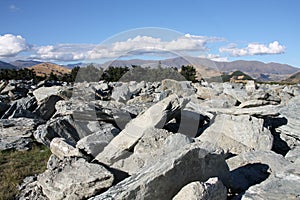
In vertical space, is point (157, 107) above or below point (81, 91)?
above

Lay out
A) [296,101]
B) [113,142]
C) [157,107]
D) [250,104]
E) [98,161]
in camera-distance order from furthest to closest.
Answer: [296,101] < [250,104] < [157,107] < [113,142] < [98,161]

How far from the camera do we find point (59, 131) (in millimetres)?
10125

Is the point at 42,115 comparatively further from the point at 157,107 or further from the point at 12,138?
the point at 157,107

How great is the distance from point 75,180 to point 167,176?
1.79 meters

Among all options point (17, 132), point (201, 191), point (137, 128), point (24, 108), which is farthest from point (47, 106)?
point (201, 191)

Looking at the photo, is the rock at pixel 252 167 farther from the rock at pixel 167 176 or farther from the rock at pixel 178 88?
the rock at pixel 178 88

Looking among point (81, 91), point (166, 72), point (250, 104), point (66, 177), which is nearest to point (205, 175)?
point (66, 177)

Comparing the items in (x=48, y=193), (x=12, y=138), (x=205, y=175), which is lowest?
(x=12, y=138)

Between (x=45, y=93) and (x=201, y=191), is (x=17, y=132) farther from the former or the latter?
(x=201, y=191)

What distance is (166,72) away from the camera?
24.1m

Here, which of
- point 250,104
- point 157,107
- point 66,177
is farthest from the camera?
point 250,104

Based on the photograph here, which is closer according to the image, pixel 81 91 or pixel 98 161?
pixel 98 161

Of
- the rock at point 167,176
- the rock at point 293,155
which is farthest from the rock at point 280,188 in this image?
the rock at point 293,155

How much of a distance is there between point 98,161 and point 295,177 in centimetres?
397
